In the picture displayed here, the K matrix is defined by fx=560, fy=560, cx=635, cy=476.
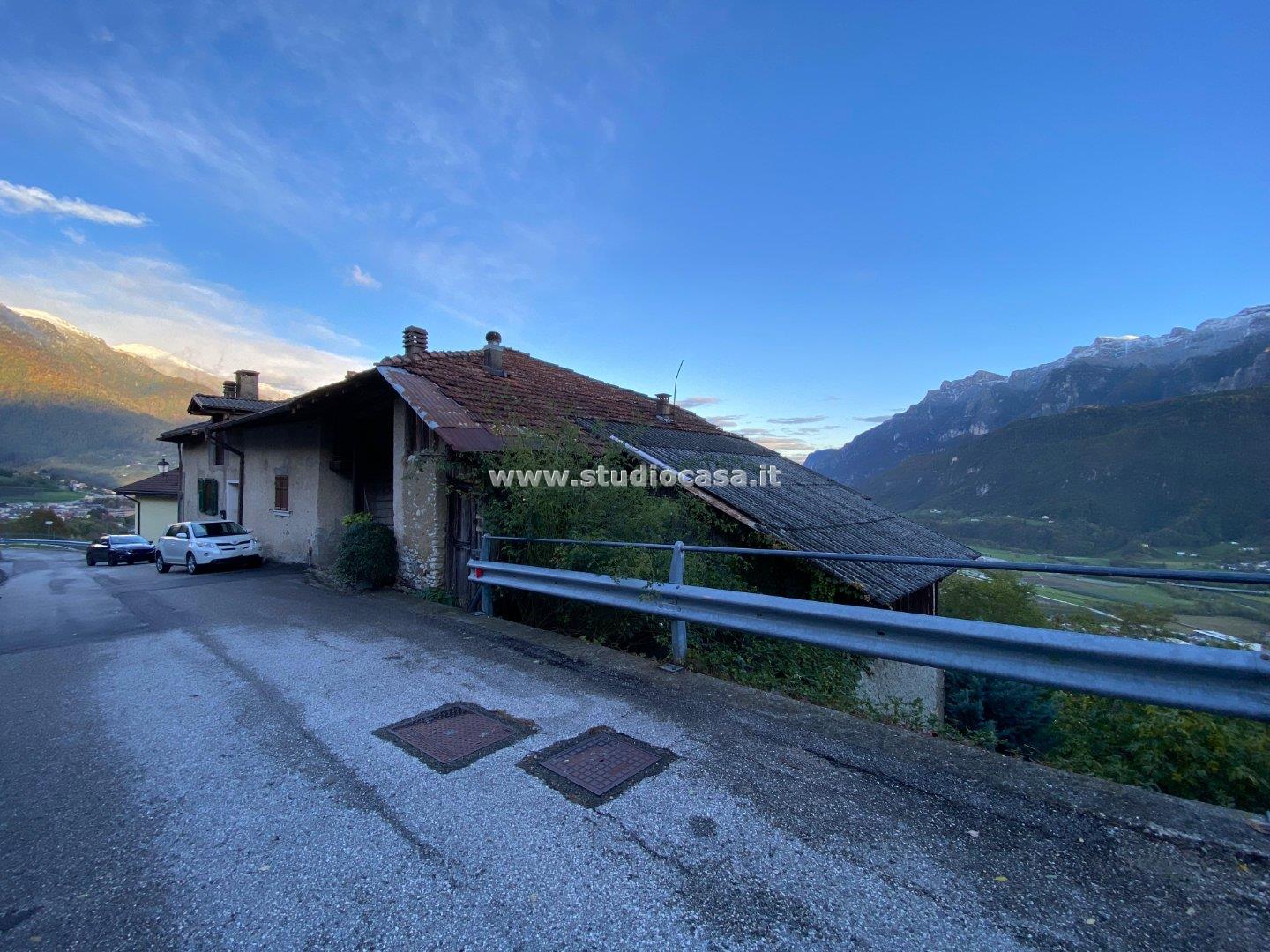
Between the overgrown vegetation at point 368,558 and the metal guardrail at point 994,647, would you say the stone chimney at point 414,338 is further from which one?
the metal guardrail at point 994,647

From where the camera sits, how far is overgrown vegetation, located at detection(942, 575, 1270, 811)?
5289 mm

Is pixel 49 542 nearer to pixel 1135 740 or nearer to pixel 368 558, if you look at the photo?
pixel 368 558

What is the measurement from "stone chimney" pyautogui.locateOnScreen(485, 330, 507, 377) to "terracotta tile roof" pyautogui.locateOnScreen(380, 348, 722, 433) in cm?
15

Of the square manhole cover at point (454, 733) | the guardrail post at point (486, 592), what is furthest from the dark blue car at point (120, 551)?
the square manhole cover at point (454, 733)

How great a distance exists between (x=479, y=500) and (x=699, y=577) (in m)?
3.47

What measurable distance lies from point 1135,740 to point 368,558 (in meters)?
10.5

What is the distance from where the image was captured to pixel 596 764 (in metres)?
2.93

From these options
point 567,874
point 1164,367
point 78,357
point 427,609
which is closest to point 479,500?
point 427,609

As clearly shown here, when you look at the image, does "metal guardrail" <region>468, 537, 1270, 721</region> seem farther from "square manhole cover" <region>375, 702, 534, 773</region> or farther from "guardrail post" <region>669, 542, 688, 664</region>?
"square manhole cover" <region>375, 702, 534, 773</region>

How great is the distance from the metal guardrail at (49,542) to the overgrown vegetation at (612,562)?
49.5m

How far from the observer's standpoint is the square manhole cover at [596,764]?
2.69m

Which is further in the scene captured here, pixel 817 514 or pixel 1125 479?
pixel 1125 479

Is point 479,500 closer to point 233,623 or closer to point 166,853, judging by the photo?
point 233,623

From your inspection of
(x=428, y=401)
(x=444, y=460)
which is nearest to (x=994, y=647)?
(x=444, y=460)
